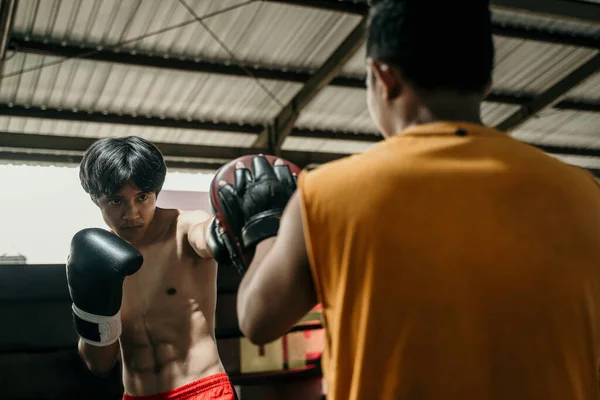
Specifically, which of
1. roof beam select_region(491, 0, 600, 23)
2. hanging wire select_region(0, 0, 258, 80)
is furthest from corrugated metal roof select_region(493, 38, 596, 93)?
hanging wire select_region(0, 0, 258, 80)

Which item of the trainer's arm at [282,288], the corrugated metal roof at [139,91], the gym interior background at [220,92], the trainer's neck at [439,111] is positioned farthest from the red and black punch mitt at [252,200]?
the corrugated metal roof at [139,91]

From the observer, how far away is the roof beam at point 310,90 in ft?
18.2

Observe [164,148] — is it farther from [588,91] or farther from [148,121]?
[588,91]

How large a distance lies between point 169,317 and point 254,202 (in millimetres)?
1141

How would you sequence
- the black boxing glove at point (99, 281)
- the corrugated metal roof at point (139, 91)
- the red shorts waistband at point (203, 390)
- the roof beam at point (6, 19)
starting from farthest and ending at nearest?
the corrugated metal roof at point (139, 91), the roof beam at point (6, 19), the red shorts waistband at point (203, 390), the black boxing glove at point (99, 281)

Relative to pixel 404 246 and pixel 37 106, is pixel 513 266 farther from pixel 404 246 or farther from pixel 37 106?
pixel 37 106

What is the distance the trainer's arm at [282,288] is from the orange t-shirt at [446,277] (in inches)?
0.9

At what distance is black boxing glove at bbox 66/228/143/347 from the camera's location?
2.03 meters

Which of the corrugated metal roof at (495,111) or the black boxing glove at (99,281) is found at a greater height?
the corrugated metal roof at (495,111)

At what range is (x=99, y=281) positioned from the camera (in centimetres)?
203

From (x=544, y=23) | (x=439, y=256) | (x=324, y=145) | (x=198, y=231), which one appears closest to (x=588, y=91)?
(x=544, y=23)

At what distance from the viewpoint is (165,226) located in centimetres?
237

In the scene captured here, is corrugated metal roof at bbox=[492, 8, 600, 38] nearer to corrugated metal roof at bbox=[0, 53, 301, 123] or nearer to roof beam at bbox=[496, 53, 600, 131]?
roof beam at bbox=[496, 53, 600, 131]

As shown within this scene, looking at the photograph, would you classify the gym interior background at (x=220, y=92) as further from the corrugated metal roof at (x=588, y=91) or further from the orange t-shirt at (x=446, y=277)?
the orange t-shirt at (x=446, y=277)
